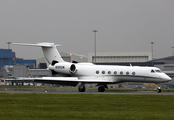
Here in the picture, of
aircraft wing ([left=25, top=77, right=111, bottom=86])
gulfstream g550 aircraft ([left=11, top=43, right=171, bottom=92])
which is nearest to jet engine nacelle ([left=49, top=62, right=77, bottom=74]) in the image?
gulfstream g550 aircraft ([left=11, top=43, right=171, bottom=92])

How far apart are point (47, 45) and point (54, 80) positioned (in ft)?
25.7

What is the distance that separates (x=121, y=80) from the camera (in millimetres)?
43688

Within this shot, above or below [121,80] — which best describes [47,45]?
above

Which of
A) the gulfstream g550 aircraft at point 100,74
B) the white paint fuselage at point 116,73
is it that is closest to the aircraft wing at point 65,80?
the gulfstream g550 aircraft at point 100,74

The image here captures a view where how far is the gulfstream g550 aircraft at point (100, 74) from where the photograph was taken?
139ft

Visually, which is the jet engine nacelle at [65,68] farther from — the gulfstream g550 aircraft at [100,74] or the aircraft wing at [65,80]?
the aircraft wing at [65,80]

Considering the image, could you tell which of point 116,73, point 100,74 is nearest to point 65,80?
point 100,74

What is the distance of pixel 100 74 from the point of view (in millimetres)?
44281

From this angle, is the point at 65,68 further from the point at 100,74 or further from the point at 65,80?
the point at 100,74

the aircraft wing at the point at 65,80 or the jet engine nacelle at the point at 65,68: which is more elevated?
the jet engine nacelle at the point at 65,68

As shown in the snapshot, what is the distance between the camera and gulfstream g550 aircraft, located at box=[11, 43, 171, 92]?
139ft
